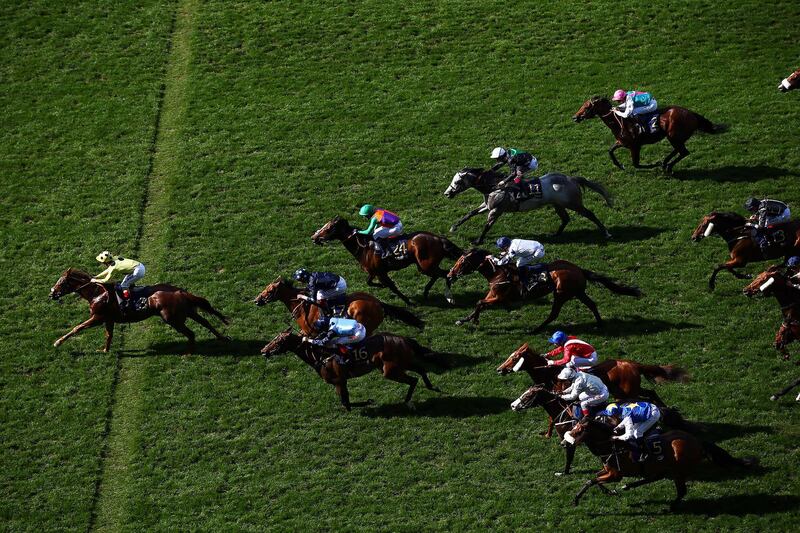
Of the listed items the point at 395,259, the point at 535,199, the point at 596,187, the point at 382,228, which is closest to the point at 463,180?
the point at 535,199

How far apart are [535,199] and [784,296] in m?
6.49

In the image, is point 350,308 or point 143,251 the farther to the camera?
point 143,251

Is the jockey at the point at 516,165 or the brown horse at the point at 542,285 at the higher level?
the jockey at the point at 516,165

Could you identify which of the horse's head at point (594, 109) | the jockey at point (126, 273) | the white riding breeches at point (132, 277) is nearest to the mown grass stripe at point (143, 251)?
the jockey at point (126, 273)

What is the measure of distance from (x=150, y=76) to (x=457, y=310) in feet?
47.8

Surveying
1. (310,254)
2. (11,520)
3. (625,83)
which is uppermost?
(625,83)

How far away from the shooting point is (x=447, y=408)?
21578mm

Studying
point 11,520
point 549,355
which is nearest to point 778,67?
point 549,355

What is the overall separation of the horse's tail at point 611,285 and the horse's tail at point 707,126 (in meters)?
6.25

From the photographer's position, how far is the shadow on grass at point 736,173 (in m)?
27.9

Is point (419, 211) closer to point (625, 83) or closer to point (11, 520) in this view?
point (625, 83)

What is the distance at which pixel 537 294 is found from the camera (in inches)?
899

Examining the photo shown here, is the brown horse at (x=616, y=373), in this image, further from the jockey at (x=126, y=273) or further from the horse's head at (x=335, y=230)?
the jockey at (x=126, y=273)

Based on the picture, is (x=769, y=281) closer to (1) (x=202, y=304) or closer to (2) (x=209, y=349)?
(1) (x=202, y=304)
